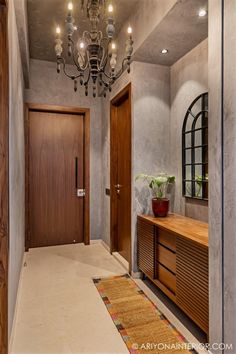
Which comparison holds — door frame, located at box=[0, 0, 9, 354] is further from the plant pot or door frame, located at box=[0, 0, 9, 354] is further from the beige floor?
the plant pot

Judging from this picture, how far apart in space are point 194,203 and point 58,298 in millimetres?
1696

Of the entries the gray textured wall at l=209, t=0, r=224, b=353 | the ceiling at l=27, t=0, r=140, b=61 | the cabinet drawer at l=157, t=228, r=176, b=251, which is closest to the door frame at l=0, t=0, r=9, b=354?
the gray textured wall at l=209, t=0, r=224, b=353

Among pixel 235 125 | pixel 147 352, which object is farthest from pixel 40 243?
pixel 235 125

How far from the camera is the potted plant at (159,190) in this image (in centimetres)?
279

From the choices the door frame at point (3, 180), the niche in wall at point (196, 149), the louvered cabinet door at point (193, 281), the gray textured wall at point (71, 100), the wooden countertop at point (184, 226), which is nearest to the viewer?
the door frame at point (3, 180)

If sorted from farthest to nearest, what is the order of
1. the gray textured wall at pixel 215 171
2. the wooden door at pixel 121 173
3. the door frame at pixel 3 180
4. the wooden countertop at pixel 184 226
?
the wooden door at pixel 121 173 < the wooden countertop at pixel 184 226 < the gray textured wall at pixel 215 171 < the door frame at pixel 3 180

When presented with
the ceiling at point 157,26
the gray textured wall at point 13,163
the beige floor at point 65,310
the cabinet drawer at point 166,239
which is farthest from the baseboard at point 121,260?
the ceiling at point 157,26

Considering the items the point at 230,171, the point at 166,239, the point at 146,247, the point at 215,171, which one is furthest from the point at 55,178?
the point at 230,171

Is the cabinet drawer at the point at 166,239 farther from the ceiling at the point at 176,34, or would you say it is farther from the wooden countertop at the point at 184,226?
the ceiling at the point at 176,34

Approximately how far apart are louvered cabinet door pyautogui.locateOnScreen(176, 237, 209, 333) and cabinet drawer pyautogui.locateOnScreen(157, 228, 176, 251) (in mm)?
113

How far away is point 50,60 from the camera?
4043 millimetres

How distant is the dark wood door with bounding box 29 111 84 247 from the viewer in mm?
4102

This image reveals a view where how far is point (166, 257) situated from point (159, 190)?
2.57 ft

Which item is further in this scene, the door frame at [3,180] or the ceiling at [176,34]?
the ceiling at [176,34]
